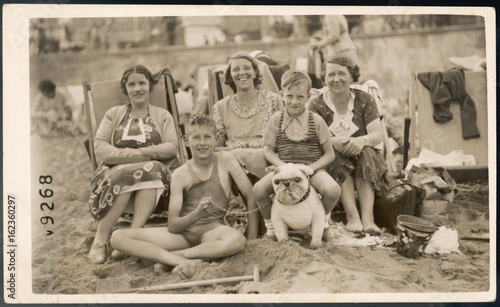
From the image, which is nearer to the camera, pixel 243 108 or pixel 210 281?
pixel 210 281

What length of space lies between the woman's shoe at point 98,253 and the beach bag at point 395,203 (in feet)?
6.32

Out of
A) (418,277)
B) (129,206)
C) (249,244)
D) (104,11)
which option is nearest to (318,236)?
(249,244)

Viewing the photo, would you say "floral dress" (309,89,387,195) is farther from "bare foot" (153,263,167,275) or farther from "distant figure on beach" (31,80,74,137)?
"distant figure on beach" (31,80,74,137)

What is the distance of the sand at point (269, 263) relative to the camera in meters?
3.62

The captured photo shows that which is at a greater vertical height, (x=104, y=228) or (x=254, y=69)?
(x=254, y=69)

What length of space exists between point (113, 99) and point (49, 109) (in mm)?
464

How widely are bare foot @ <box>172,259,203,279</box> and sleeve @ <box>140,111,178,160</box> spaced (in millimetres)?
770

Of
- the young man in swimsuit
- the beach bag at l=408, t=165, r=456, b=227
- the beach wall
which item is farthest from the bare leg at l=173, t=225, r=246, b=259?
the beach bag at l=408, t=165, r=456, b=227

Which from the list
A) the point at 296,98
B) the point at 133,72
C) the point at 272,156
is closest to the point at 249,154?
the point at 272,156

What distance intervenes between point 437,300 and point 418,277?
215 mm

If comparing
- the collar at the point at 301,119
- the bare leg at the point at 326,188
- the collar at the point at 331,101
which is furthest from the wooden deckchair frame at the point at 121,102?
the collar at the point at 331,101

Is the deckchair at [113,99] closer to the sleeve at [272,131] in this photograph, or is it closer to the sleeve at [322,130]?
the sleeve at [272,131]

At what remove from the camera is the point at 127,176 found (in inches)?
146

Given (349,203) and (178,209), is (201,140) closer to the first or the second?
(178,209)
